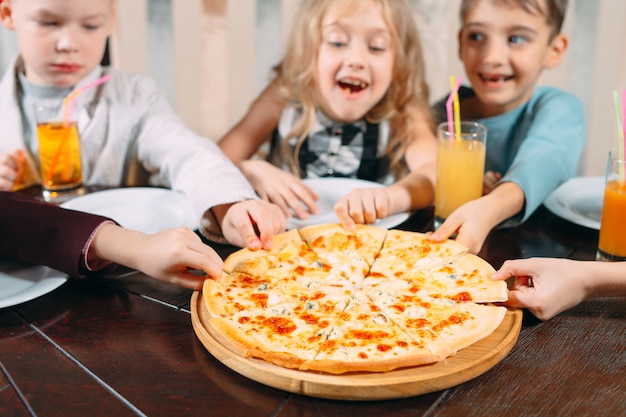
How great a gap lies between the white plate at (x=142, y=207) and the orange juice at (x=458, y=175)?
0.57 meters

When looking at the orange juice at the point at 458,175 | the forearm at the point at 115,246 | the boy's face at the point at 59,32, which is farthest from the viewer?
the boy's face at the point at 59,32

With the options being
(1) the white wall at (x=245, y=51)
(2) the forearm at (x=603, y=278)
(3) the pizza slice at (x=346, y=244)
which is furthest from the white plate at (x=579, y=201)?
(1) the white wall at (x=245, y=51)

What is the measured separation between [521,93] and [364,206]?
0.83 metres

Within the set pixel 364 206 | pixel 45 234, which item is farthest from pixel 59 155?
pixel 364 206

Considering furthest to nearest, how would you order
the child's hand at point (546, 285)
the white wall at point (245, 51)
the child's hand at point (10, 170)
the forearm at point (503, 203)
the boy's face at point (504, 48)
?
1. the white wall at point (245, 51)
2. the boy's face at point (504, 48)
3. the child's hand at point (10, 170)
4. the forearm at point (503, 203)
5. the child's hand at point (546, 285)

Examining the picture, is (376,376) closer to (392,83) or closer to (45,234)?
(45,234)

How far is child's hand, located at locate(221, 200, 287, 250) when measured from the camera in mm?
1285

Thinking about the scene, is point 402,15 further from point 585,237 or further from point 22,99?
point 22,99

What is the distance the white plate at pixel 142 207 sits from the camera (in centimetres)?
144

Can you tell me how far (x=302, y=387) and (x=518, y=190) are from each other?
86 cm

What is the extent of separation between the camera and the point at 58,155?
65.6 inches

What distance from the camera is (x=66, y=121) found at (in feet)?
5.59

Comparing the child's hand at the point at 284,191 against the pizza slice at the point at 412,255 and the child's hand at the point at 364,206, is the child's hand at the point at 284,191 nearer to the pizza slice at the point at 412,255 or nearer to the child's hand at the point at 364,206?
the child's hand at the point at 364,206

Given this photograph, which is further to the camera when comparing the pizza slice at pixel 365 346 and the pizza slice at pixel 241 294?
the pizza slice at pixel 241 294
